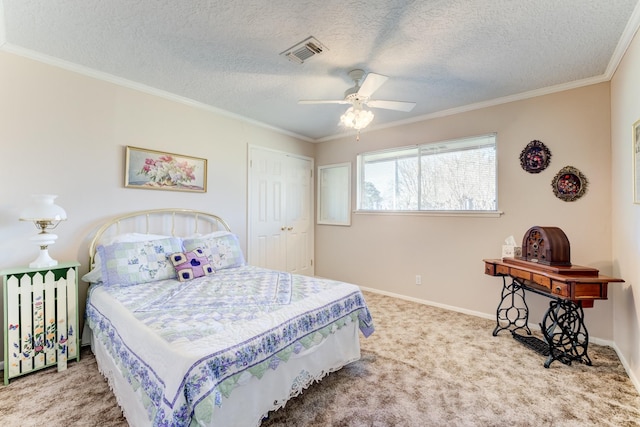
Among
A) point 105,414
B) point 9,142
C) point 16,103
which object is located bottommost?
point 105,414

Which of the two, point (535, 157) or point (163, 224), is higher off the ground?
point (535, 157)

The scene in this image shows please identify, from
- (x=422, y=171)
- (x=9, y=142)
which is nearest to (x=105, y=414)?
(x=9, y=142)

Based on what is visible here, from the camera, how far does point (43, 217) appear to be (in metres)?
2.09

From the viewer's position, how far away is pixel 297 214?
4.75 m

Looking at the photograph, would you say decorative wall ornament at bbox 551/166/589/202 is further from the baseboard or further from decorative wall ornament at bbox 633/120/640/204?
the baseboard

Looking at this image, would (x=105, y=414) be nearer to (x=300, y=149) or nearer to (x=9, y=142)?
(x=9, y=142)

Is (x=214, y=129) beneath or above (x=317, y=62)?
beneath

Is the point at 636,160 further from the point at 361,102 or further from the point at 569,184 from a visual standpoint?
the point at 361,102

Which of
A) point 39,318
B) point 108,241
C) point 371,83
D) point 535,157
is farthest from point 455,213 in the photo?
point 39,318

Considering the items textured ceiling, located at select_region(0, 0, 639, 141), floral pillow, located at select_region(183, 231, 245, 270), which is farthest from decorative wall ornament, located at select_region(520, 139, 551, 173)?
floral pillow, located at select_region(183, 231, 245, 270)

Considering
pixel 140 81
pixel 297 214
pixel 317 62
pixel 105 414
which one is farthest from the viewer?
pixel 297 214

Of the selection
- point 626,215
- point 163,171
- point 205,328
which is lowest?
point 205,328

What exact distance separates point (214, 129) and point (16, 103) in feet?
5.68

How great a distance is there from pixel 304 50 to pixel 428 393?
2.72 metres
